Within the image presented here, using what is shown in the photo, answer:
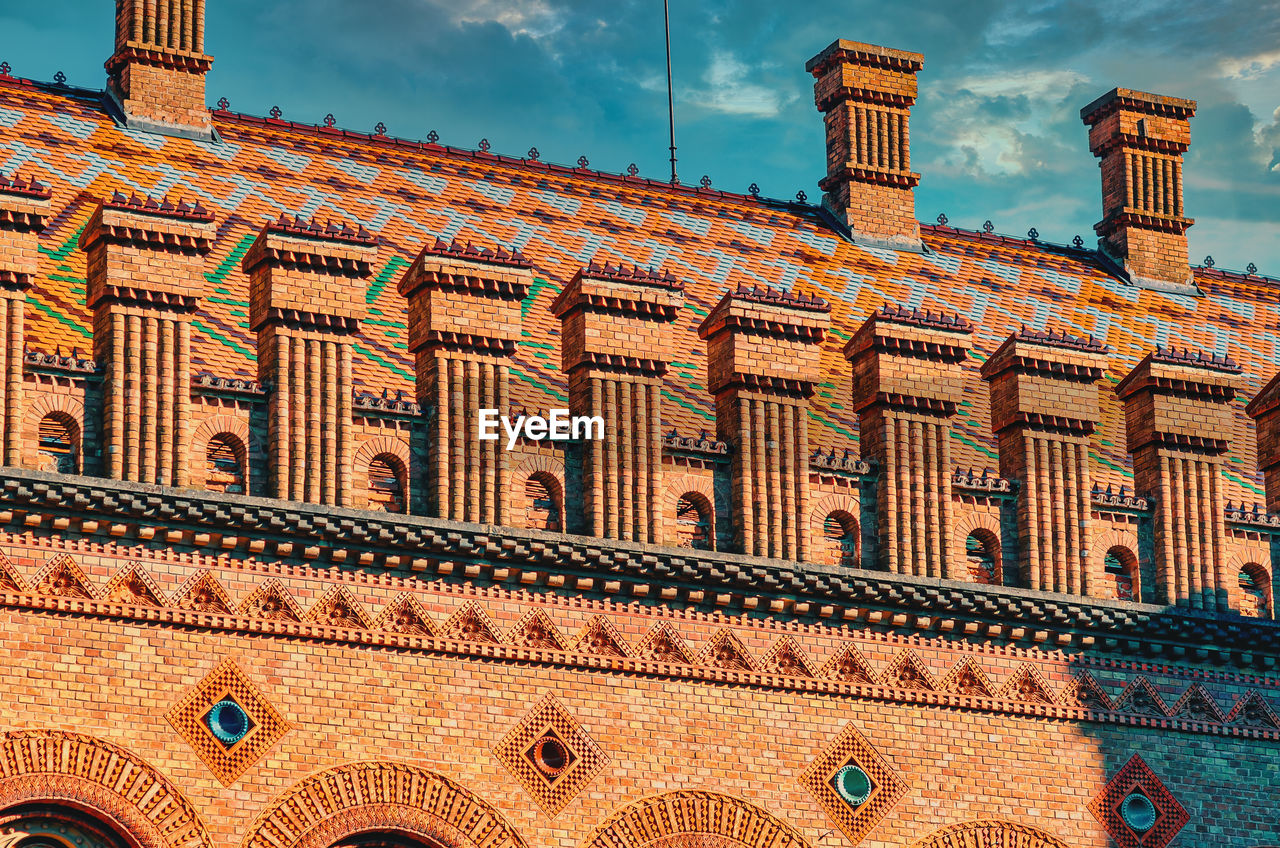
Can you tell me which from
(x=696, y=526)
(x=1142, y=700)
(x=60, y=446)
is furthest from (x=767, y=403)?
(x=60, y=446)

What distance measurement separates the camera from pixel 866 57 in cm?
3728

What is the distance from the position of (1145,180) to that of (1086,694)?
550 inches

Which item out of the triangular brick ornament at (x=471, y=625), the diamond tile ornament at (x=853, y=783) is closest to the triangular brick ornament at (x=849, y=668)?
the diamond tile ornament at (x=853, y=783)

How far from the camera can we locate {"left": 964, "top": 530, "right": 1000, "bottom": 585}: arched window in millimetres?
27206

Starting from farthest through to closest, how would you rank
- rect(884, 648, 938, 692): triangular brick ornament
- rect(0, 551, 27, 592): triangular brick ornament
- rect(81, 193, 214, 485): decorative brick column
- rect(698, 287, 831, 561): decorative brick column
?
1. rect(884, 648, 938, 692): triangular brick ornament
2. rect(698, 287, 831, 561): decorative brick column
3. rect(81, 193, 214, 485): decorative brick column
4. rect(0, 551, 27, 592): triangular brick ornament

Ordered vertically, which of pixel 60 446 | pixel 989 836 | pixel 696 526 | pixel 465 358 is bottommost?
pixel 989 836

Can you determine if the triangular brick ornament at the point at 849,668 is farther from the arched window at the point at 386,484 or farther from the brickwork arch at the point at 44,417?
the brickwork arch at the point at 44,417

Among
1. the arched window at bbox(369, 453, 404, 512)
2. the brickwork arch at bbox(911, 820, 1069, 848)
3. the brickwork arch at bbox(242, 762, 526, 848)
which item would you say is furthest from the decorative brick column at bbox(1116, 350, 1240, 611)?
the arched window at bbox(369, 453, 404, 512)

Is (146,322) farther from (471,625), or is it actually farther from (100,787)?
(100,787)

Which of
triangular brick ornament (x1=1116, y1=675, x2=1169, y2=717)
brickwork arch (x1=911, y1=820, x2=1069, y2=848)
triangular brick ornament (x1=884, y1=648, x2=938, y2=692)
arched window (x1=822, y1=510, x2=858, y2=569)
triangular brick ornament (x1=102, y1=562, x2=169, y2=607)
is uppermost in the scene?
arched window (x1=822, y1=510, x2=858, y2=569)

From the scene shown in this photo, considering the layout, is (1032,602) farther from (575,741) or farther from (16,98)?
(16,98)

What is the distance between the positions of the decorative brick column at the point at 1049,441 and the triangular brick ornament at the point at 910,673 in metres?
1.51

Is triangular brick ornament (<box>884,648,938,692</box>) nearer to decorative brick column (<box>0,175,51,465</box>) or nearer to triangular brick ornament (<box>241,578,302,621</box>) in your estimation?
triangular brick ornament (<box>241,578,302,621</box>)

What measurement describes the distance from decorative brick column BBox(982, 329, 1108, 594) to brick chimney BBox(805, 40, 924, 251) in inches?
347
